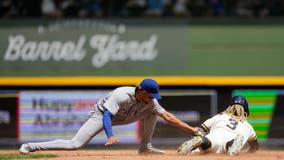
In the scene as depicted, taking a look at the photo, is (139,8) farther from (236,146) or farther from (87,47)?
(236,146)

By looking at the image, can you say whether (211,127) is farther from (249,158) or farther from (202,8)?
(202,8)

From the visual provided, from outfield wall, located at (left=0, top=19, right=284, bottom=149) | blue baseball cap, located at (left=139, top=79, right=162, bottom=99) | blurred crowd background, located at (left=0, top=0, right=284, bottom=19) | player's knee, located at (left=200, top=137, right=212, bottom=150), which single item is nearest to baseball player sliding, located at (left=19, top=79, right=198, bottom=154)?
blue baseball cap, located at (left=139, top=79, right=162, bottom=99)

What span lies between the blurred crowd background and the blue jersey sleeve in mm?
6758

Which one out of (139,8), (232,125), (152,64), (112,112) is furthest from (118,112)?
(139,8)

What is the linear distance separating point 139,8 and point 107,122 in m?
7.15

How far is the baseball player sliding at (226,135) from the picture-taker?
9.50 metres

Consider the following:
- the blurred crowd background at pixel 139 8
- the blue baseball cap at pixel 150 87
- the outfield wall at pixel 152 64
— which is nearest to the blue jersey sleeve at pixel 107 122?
the blue baseball cap at pixel 150 87

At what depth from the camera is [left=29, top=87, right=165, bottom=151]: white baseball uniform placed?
9.34m

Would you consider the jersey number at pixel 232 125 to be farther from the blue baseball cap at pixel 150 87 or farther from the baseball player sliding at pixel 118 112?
the blue baseball cap at pixel 150 87

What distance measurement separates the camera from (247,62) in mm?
15531

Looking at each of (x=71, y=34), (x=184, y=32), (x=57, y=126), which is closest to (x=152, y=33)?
(x=184, y=32)

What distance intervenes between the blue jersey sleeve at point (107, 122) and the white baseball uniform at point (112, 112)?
6 centimetres

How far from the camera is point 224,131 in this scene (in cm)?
973

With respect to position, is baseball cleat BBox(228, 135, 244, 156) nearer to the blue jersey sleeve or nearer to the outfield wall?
the blue jersey sleeve
